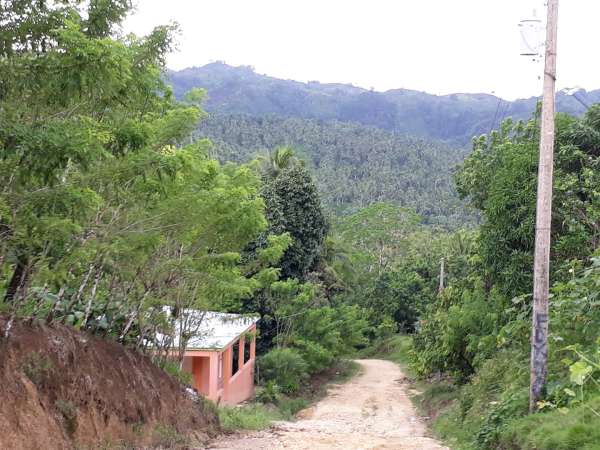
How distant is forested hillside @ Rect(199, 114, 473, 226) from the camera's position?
267ft

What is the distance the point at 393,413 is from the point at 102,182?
18758mm

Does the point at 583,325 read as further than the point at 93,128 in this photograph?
Yes

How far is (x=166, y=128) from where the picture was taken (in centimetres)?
934

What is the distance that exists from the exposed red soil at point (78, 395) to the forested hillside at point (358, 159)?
55.0m

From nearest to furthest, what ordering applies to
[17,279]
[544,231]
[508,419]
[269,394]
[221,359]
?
[17,279]
[544,231]
[508,419]
[221,359]
[269,394]

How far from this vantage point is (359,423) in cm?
2125

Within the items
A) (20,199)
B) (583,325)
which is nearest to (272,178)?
(583,325)

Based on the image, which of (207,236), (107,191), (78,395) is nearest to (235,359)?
(207,236)

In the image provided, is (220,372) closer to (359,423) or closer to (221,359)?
(221,359)

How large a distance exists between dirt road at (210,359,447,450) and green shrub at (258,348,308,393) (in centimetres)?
146

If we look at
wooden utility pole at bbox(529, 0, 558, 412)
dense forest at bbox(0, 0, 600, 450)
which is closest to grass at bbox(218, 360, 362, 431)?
dense forest at bbox(0, 0, 600, 450)

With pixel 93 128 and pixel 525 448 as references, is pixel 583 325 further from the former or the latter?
pixel 93 128

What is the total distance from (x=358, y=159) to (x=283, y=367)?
78.8 metres

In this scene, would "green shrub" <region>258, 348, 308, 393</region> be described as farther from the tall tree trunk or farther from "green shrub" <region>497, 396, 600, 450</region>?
the tall tree trunk
